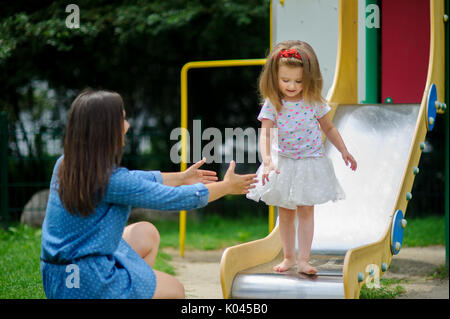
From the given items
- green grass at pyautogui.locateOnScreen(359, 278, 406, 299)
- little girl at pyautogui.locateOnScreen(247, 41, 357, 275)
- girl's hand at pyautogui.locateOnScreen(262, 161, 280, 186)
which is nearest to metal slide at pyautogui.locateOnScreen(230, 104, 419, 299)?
little girl at pyautogui.locateOnScreen(247, 41, 357, 275)

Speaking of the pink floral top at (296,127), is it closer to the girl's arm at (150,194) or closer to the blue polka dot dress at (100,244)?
the girl's arm at (150,194)

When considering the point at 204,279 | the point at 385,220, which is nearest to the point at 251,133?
the point at 204,279

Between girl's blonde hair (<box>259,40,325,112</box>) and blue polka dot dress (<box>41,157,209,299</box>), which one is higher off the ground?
girl's blonde hair (<box>259,40,325,112</box>)

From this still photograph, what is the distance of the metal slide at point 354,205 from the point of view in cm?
303

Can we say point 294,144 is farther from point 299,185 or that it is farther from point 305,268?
point 305,268

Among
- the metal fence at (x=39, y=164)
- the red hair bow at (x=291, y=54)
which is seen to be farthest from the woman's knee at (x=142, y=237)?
the metal fence at (x=39, y=164)

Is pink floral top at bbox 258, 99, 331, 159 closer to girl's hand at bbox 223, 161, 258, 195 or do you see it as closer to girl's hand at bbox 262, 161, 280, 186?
girl's hand at bbox 262, 161, 280, 186

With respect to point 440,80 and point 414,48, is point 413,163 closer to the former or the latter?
point 440,80

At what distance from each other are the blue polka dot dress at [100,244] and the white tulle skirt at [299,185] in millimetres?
919

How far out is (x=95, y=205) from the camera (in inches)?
89.7

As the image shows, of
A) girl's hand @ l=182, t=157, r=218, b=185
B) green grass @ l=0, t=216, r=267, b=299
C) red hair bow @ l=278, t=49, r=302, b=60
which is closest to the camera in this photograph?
girl's hand @ l=182, t=157, r=218, b=185

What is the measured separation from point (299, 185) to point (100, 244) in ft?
4.22

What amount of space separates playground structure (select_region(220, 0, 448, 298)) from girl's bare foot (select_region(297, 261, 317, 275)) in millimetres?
36

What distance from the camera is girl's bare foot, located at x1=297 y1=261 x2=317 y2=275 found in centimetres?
309
